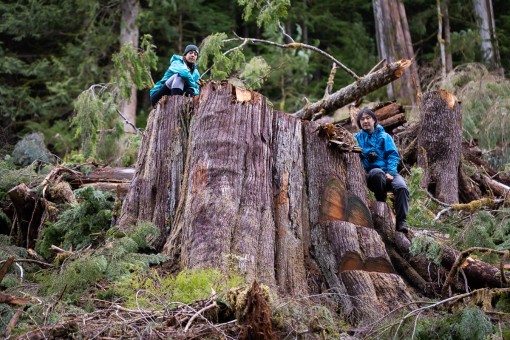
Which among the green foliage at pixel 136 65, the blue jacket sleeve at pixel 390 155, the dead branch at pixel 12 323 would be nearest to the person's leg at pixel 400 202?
the blue jacket sleeve at pixel 390 155

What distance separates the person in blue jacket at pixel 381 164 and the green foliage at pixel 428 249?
1.43 ft

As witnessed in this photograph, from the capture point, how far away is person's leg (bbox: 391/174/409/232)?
7673 millimetres

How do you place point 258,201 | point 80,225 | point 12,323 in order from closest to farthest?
1. point 12,323
2. point 258,201
3. point 80,225

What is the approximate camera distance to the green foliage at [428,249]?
7121mm

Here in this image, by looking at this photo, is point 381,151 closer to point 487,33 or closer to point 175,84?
point 175,84

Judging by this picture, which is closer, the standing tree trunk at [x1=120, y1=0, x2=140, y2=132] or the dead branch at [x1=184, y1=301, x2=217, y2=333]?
the dead branch at [x1=184, y1=301, x2=217, y2=333]

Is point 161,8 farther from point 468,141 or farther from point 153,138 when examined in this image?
point 153,138

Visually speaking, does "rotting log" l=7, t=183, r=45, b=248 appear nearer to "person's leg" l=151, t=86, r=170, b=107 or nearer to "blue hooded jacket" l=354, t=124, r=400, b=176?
"person's leg" l=151, t=86, r=170, b=107

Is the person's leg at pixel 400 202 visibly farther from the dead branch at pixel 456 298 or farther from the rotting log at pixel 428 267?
the dead branch at pixel 456 298

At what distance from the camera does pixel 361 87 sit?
35.1ft

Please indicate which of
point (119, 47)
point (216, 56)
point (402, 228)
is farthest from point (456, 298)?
point (119, 47)

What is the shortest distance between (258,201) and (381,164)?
242 cm

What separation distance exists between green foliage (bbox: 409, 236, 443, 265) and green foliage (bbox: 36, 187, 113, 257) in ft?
10.3

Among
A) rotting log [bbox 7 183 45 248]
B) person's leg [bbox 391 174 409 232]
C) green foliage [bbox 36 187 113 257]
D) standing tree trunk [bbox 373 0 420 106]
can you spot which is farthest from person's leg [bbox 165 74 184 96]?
standing tree trunk [bbox 373 0 420 106]
